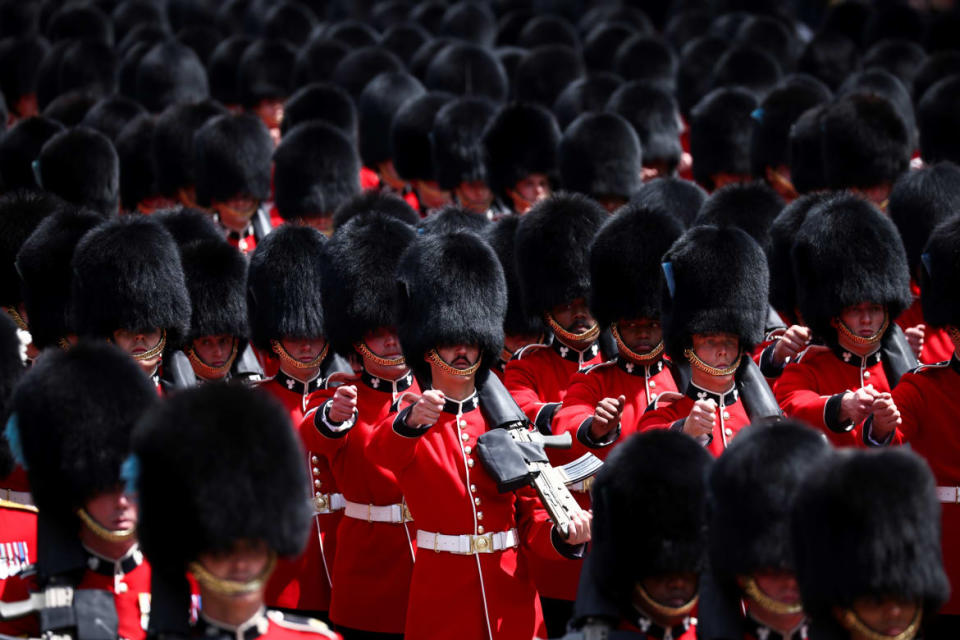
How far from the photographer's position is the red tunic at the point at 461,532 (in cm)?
411

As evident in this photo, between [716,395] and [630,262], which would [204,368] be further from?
[716,395]

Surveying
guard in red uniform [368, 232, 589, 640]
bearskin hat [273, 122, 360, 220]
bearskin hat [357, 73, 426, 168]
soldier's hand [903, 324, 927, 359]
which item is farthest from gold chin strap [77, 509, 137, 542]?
bearskin hat [357, 73, 426, 168]

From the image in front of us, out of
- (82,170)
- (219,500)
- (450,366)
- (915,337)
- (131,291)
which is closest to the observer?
(219,500)

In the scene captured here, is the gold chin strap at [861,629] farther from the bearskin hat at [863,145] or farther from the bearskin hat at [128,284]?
the bearskin hat at [863,145]

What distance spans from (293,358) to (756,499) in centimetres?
217

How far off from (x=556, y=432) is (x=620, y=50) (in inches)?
299

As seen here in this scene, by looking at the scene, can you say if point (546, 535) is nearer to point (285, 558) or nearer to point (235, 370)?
point (285, 558)

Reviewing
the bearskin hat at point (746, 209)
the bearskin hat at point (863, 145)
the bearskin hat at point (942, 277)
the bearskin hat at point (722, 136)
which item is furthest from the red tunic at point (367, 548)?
the bearskin hat at point (722, 136)

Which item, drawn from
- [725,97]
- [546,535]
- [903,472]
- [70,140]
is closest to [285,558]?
[546,535]

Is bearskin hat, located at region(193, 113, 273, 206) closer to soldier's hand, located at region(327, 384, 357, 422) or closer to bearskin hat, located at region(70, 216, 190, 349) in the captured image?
bearskin hat, located at region(70, 216, 190, 349)

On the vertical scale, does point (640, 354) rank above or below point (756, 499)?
below

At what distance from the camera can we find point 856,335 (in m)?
5.05

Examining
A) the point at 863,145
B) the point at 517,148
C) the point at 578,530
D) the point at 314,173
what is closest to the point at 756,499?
the point at 578,530

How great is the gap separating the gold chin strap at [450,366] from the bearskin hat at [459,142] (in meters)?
4.40
